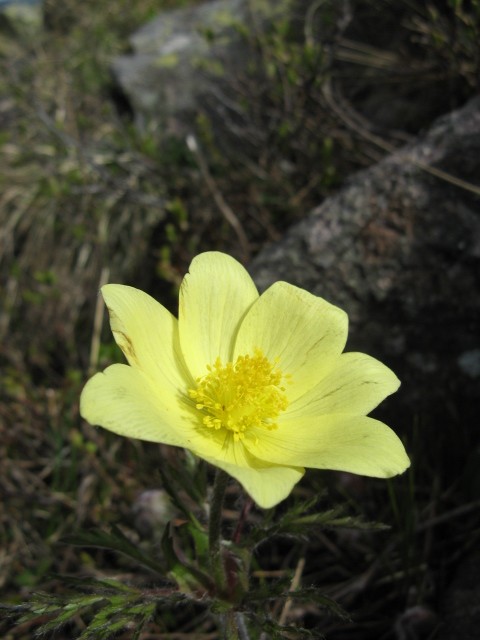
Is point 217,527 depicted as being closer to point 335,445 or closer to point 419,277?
point 335,445

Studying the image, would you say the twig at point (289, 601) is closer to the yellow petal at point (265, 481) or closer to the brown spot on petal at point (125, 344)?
the yellow petal at point (265, 481)

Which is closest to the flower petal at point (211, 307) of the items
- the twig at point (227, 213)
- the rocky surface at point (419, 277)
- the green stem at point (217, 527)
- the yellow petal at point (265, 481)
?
the green stem at point (217, 527)

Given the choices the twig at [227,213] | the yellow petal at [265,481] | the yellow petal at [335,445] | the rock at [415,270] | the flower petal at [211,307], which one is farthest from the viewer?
the twig at [227,213]

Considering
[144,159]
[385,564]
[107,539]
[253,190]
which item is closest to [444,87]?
[253,190]

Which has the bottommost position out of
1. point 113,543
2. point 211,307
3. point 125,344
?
point 113,543

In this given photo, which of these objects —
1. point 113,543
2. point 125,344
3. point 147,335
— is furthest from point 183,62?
point 113,543
